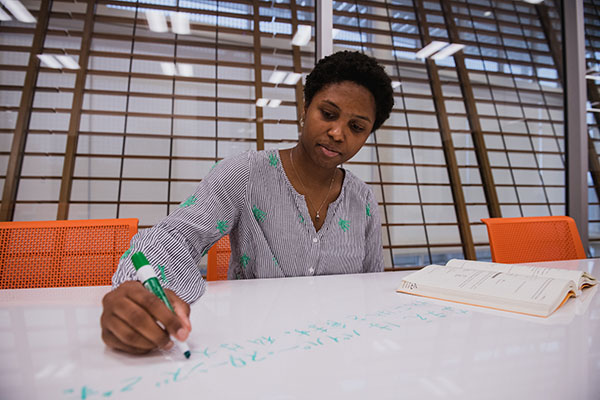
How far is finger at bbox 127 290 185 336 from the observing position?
1.63 ft

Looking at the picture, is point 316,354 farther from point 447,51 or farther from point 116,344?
point 447,51

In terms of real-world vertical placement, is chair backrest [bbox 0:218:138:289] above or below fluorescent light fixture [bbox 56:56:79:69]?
below

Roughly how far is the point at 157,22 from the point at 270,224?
2249 mm

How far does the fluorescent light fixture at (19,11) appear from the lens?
234 centimetres

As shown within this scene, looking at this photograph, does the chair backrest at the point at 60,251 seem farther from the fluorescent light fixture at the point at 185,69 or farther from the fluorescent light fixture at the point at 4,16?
the fluorescent light fixture at the point at 4,16

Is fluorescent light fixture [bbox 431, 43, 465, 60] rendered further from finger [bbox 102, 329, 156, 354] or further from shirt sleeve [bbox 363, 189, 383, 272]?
finger [bbox 102, 329, 156, 354]

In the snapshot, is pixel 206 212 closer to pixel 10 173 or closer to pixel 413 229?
pixel 10 173

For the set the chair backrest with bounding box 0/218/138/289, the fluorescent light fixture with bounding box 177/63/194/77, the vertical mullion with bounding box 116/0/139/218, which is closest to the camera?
the chair backrest with bounding box 0/218/138/289

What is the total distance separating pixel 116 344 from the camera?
0.52 meters

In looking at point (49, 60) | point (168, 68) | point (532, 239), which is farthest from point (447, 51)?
point (49, 60)

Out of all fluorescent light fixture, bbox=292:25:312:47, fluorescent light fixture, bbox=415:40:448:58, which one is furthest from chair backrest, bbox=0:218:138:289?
fluorescent light fixture, bbox=415:40:448:58

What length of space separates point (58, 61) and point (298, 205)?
232cm

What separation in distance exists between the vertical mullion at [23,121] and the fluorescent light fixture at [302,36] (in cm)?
175

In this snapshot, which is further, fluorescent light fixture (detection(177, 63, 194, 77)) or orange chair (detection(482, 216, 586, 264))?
fluorescent light fixture (detection(177, 63, 194, 77))
